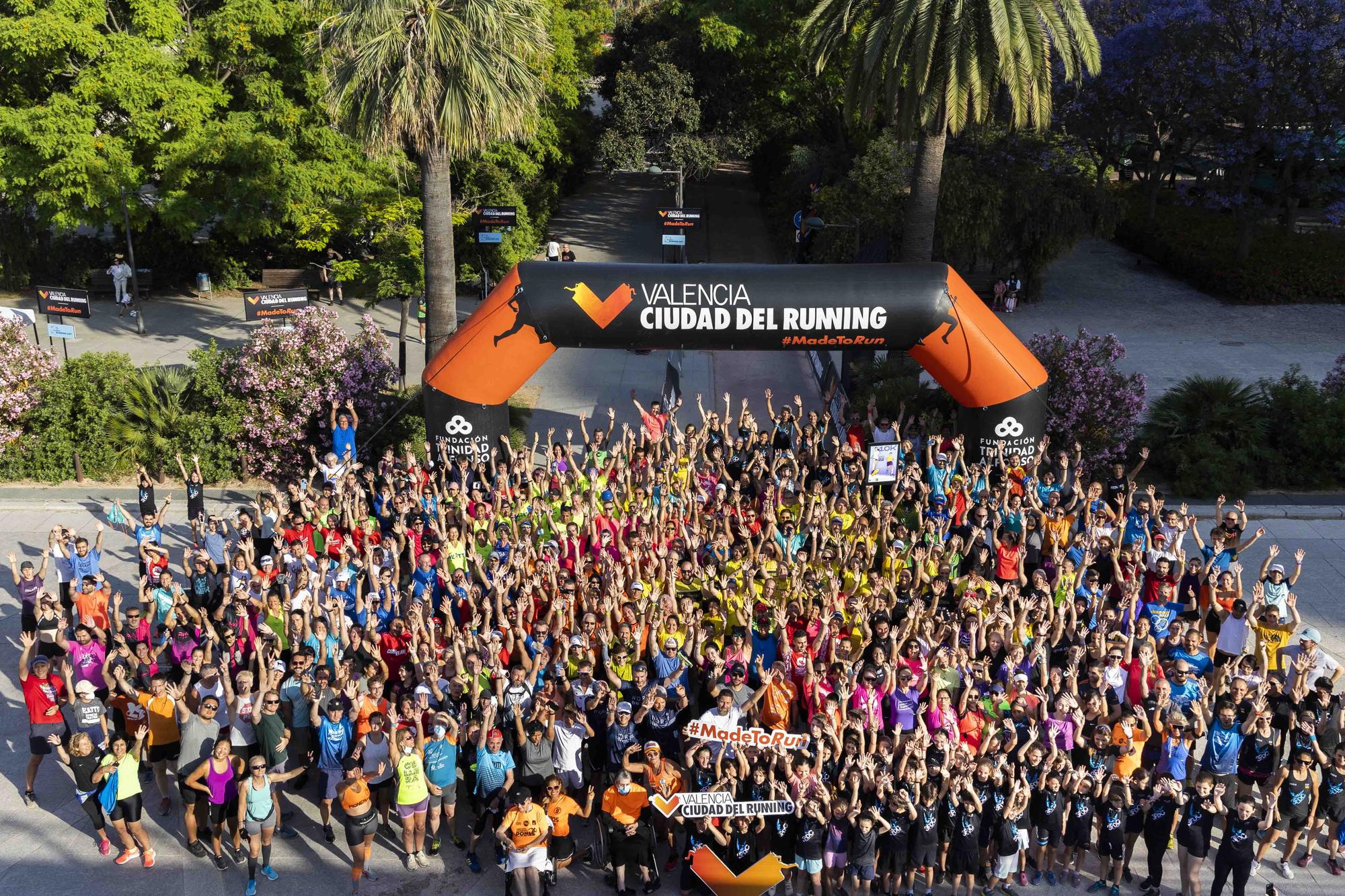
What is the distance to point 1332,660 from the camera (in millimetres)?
12898

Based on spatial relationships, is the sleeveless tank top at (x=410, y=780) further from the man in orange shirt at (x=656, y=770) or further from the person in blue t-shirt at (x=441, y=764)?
the man in orange shirt at (x=656, y=770)

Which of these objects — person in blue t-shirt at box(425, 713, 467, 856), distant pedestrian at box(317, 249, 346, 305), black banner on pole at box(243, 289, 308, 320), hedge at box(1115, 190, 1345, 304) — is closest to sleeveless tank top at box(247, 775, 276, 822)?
person in blue t-shirt at box(425, 713, 467, 856)

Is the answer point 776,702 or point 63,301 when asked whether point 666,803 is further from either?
point 63,301

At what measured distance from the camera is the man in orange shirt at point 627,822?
927 centimetres

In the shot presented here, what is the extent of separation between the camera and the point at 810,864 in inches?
361

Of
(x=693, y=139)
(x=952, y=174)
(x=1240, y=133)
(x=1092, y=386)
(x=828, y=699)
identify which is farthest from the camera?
(x=693, y=139)

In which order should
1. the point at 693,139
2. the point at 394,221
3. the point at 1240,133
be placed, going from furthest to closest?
the point at 693,139 < the point at 1240,133 < the point at 394,221

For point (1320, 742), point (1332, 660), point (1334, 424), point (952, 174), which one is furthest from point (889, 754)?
point (952, 174)

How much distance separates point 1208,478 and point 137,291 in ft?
75.8

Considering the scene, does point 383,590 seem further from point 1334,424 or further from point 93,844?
point 1334,424

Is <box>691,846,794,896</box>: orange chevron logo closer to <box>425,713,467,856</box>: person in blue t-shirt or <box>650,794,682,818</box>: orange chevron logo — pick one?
<box>650,794,682,818</box>: orange chevron logo

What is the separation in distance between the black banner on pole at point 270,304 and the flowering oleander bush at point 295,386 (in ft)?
5.69

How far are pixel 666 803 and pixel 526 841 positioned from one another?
1167 mm

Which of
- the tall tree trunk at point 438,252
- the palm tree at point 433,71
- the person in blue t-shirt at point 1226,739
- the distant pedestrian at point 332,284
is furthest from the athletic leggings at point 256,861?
the distant pedestrian at point 332,284
